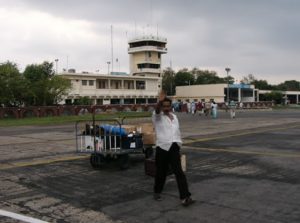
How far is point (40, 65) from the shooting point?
230 ft

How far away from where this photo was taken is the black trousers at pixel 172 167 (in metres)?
7.36

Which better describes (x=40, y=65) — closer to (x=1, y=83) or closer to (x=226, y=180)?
(x=1, y=83)

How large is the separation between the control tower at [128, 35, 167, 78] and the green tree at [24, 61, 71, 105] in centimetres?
4242

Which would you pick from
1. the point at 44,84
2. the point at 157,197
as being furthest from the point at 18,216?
the point at 44,84

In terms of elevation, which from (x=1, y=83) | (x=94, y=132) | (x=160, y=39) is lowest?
(x=94, y=132)

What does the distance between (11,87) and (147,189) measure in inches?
1831

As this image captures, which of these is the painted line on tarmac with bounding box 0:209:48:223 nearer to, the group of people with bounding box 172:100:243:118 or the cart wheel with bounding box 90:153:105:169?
the cart wheel with bounding box 90:153:105:169

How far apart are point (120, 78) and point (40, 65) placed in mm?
29683

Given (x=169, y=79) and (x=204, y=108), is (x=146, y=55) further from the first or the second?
(x=204, y=108)

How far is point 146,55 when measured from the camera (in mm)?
113000

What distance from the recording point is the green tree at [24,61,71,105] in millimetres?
60606

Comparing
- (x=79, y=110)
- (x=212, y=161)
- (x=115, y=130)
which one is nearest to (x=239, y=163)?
(x=212, y=161)

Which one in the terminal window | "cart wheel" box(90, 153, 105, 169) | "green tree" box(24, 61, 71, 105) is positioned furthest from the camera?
the terminal window

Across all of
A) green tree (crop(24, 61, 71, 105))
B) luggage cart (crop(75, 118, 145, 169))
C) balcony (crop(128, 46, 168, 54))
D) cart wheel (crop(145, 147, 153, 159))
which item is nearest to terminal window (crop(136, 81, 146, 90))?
balcony (crop(128, 46, 168, 54))
